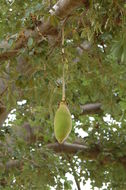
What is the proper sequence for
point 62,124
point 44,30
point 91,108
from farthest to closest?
1. point 91,108
2. point 44,30
3. point 62,124

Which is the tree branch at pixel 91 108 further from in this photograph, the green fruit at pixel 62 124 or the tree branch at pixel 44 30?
the green fruit at pixel 62 124

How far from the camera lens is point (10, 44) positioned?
1845mm

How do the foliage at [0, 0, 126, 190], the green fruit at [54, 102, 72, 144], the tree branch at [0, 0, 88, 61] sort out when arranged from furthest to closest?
the foliage at [0, 0, 126, 190]
the tree branch at [0, 0, 88, 61]
the green fruit at [54, 102, 72, 144]

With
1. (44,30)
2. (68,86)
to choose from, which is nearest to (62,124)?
(44,30)

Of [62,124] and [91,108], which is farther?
[91,108]

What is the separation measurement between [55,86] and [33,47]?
199mm

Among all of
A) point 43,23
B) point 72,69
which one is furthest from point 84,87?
point 43,23

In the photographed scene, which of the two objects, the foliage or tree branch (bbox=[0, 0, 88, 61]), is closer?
tree branch (bbox=[0, 0, 88, 61])

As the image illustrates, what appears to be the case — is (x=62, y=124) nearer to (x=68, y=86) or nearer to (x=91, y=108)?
(x=68, y=86)

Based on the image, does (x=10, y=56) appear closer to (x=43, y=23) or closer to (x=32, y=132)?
(x=43, y=23)

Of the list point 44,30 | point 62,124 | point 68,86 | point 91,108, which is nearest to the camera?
point 62,124

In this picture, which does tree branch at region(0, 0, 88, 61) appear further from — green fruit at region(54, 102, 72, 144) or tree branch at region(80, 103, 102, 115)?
tree branch at region(80, 103, 102, 115)

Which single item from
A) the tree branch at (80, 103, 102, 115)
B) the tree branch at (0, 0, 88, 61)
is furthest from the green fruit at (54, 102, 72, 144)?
the tree branch at (80, 103, 102, 115)

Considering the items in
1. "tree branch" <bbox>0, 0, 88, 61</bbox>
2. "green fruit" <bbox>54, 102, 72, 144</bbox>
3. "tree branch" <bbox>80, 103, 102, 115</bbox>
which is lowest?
"green fruit" <bbox>54, 102, 72, 144</bbox>
